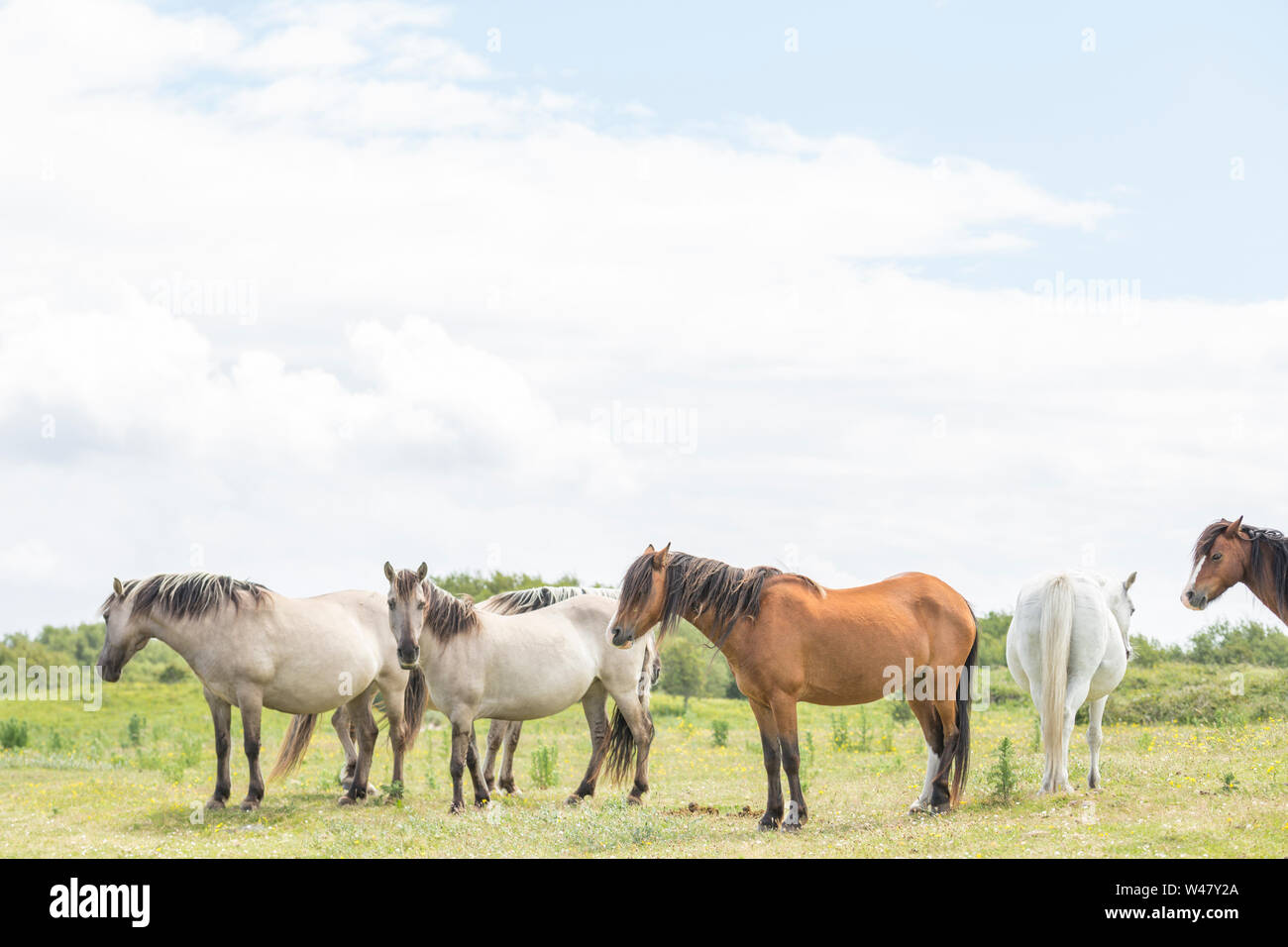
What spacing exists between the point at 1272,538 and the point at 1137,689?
1290 cm

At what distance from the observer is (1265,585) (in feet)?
32.1

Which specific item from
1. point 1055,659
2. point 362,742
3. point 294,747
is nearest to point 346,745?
point 294,747

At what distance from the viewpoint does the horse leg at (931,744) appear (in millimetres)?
9867

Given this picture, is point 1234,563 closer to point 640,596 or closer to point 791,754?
point 791,754

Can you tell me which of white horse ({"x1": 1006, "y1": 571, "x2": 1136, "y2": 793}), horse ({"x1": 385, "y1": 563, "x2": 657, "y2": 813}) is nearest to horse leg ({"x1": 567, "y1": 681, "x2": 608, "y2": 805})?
horse ({"x1": 385, "y1": 563, "x2": 657, "y2": 813})

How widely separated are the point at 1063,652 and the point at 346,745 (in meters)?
8.26

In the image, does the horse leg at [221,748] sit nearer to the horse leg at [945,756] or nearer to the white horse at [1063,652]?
the horse leg at [945,756]

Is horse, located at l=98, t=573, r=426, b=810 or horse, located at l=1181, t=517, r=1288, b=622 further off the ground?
horse, located at l=1181, t=517, r=1288, b=622

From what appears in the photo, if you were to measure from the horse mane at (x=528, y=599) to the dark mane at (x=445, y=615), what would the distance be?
1.95 m

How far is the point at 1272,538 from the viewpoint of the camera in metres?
9.84

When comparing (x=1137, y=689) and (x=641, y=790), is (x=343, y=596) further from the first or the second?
(x=1137, y=689)

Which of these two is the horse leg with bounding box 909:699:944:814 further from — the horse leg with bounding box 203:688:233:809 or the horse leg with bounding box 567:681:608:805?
the horse leg with bounding box 203:688:233:809

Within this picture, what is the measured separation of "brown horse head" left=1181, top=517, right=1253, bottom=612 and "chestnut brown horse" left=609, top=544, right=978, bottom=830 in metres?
2.09

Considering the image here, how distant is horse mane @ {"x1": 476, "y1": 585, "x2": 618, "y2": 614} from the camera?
13430mm
